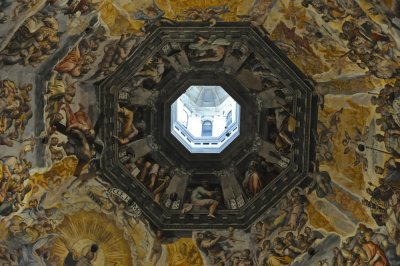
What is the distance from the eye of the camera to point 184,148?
19719 mm

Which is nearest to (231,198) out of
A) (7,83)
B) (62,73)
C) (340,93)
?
(340,93)

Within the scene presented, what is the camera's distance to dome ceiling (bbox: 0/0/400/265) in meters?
16.0

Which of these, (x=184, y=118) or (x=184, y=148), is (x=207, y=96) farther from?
(x=184, y=148)

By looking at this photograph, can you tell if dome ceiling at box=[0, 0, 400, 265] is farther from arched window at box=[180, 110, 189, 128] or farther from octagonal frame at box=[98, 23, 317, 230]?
arched window at box=[180, 110, 189, 128]

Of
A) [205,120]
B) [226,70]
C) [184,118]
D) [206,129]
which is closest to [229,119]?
[206,129]

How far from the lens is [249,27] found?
55.5ft

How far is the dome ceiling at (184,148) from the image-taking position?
52.3ft

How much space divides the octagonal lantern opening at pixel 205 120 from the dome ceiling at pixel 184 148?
57cm

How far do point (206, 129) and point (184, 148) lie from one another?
2.30m

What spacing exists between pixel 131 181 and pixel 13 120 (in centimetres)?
400

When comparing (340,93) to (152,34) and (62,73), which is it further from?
(62,73)

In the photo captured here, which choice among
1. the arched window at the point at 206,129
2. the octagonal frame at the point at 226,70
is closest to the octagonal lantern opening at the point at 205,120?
the arched window at the point at 206,129

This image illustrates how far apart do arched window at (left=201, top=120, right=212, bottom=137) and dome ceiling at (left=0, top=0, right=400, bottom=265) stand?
5.83 feet

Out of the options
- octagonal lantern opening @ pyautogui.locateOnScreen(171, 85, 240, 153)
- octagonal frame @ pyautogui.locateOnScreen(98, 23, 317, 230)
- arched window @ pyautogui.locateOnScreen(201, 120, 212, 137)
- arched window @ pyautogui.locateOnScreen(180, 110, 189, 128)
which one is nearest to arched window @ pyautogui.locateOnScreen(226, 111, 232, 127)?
octagonal lantern opening @ pyautogui.locateOnScreen(171, 85, 240, 153)
